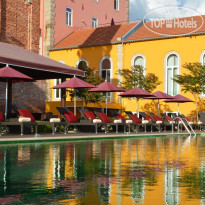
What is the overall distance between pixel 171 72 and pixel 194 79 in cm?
435

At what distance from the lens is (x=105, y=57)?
36688 mm

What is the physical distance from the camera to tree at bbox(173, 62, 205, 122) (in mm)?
29712

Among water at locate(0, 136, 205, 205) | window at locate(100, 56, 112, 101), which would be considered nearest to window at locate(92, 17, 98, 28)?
window at locate(100, 56, 112, 101)

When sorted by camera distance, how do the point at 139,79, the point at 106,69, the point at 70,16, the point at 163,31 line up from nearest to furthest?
the point at 139,79
the point at 163,31
the point at 106,69
the point at 70,16

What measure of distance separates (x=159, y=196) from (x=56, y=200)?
1159 millimetres

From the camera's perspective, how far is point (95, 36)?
3847 cm

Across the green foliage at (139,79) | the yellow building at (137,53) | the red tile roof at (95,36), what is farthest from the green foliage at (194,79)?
the red tile roof at (95,36)

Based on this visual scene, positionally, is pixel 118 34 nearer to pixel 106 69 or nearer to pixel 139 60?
pixel 106 69

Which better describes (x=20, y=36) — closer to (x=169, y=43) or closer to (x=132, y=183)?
(x=169, y=43)

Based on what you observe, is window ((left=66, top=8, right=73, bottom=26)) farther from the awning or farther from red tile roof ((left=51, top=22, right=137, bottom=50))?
the awning

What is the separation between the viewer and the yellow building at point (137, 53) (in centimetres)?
3303

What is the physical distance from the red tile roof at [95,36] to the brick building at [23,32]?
4823 mm

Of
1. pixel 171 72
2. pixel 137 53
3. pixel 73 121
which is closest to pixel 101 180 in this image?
pixel 73 121

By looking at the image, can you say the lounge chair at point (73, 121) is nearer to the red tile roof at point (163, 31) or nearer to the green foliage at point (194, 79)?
the green foliage at point (194, 79)
